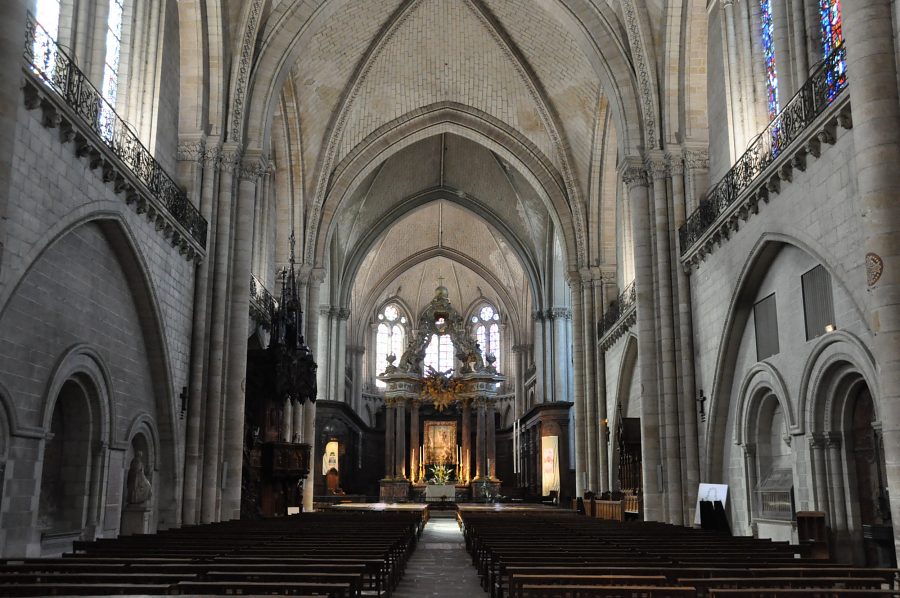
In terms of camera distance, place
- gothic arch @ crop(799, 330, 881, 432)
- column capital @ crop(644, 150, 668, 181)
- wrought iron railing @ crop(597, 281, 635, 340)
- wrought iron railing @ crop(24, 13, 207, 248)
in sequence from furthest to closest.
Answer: wrought iron railing @ crop(597, 281, 635, 340), column capital @ crop(644, 150, 668, 181), wrought iron railing @ crop(24, 13, 207, 248), gothic arch @ crop(799, 330, 881, 432)

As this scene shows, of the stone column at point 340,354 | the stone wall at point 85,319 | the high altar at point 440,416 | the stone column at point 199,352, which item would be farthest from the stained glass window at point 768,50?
the high altar at point 440,416

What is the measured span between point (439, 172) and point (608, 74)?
17.4 m

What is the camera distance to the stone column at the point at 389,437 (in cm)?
4312

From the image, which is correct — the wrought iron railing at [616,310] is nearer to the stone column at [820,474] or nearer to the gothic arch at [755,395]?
the gothic arch at [755,395]

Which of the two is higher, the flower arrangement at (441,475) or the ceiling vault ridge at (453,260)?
the ceiling vault ridge at (453,260)

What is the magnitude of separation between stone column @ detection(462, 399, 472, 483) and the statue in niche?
29.6 meters

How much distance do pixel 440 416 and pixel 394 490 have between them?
21.1ft

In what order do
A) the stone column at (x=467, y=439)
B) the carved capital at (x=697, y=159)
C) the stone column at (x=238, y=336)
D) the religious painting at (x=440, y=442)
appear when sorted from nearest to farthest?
the stone column at (x=238, y=336) < the carved capital at (x=697, y=159) < the stone column at (x=467, y=439) < the religious painting at (x=440, y=442)

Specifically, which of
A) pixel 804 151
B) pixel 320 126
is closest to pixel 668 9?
pixel 804 151

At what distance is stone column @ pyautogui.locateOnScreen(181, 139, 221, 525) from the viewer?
1667 centimetres

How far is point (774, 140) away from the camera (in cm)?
1405

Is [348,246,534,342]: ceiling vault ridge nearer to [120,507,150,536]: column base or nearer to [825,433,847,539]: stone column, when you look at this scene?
[120,507,150,536]: column base

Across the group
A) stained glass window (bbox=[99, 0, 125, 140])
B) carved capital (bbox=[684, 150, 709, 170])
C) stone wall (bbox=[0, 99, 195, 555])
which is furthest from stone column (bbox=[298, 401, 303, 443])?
carved capital (bbox=[684, 150, 709, 170])

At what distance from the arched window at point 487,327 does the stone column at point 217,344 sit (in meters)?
31.6
